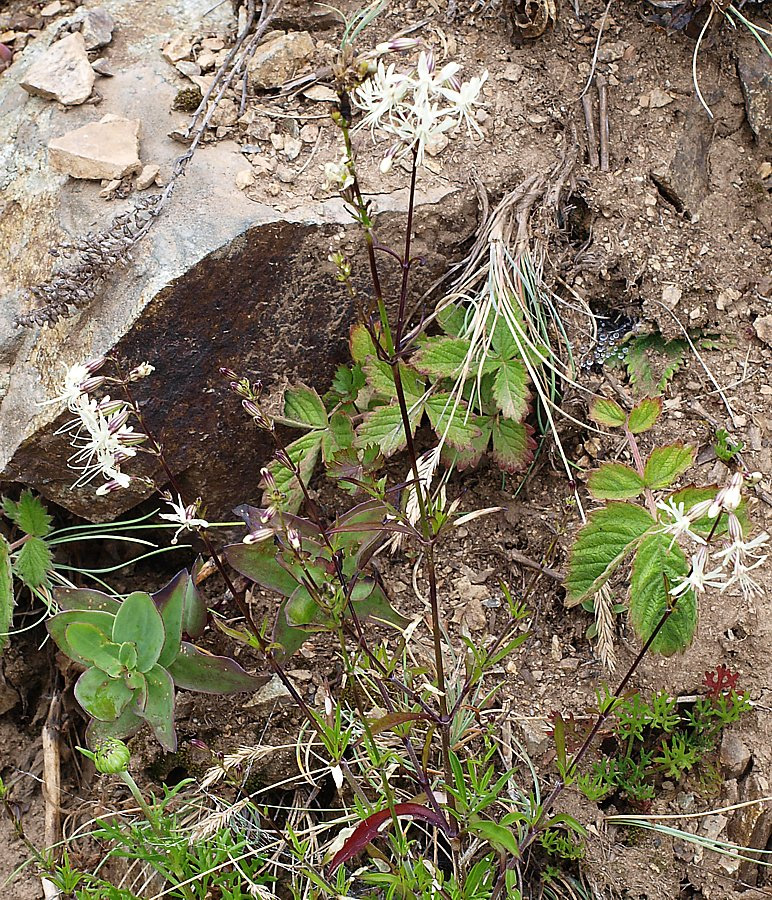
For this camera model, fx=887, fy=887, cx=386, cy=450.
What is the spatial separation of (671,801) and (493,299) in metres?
1.38

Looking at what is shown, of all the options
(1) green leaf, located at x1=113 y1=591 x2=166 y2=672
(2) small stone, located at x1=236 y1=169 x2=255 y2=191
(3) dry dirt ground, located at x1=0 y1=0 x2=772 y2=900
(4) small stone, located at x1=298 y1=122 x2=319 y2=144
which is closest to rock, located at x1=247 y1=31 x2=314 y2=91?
(3) dry dirt ground, located at x1=0 y1=0 x2=772 y2=900

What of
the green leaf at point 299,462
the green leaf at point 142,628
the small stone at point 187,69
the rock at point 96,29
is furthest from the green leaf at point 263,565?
the rock at point 96,29

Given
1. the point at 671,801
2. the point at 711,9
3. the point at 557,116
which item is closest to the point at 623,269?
the point at 557,116

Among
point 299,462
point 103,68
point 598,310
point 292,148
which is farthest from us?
point 103,68

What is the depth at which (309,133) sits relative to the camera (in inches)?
108

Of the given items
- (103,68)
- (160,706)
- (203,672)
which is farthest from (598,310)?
(103,68)

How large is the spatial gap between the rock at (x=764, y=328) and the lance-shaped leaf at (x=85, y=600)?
6.33 ft

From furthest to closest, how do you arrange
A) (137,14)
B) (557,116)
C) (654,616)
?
(137,14), (557,116), (654,616)

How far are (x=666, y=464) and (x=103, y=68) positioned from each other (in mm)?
2142

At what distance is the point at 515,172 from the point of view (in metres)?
2.71

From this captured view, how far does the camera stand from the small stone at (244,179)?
8.54 ft

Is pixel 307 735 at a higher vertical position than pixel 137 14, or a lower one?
lower

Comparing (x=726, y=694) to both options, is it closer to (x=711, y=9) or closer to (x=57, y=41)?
(x=711, y=9)

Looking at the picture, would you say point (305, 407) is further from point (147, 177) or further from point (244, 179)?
point (147, 177)
